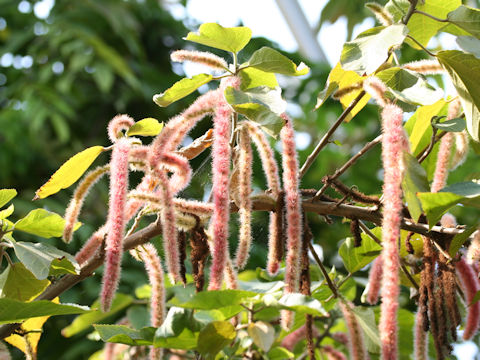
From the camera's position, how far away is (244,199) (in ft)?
1.84

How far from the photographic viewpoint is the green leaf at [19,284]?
2.17ft

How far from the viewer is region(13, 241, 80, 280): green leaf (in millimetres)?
566

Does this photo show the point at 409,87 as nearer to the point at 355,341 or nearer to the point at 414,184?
the point at 414,184

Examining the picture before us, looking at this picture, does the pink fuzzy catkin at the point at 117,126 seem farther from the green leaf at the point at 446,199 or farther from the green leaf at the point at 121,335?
the green leaf at the point at 446,199

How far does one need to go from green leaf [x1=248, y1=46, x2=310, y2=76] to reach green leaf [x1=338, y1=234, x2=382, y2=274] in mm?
264

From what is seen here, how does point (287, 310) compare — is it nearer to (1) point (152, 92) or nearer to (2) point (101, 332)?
(2) point (101, 332)

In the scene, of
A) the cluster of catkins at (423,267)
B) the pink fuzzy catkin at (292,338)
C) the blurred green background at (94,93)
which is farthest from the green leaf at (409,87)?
the blurred green background at (94,93)

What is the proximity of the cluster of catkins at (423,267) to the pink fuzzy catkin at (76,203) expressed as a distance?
294 millimetres

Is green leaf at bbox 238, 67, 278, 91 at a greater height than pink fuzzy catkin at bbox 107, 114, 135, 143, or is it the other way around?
green leaf at bbox 238, 67, 278, 91

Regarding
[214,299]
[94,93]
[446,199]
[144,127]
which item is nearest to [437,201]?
[446,199]

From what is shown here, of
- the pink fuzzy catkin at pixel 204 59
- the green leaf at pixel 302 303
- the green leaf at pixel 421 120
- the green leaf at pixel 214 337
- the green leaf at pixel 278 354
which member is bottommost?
the green leaf at pixel 278 354

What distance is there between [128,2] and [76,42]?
1.87ft

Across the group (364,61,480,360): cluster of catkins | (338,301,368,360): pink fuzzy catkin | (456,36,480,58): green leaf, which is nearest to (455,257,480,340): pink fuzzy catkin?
(364,61,480,360): cluster of catkins

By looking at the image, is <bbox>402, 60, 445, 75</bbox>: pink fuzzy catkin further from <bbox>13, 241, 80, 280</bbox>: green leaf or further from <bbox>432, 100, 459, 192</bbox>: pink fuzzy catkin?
<bbox>13, 241, 80, 280</bbox>: green leaf
